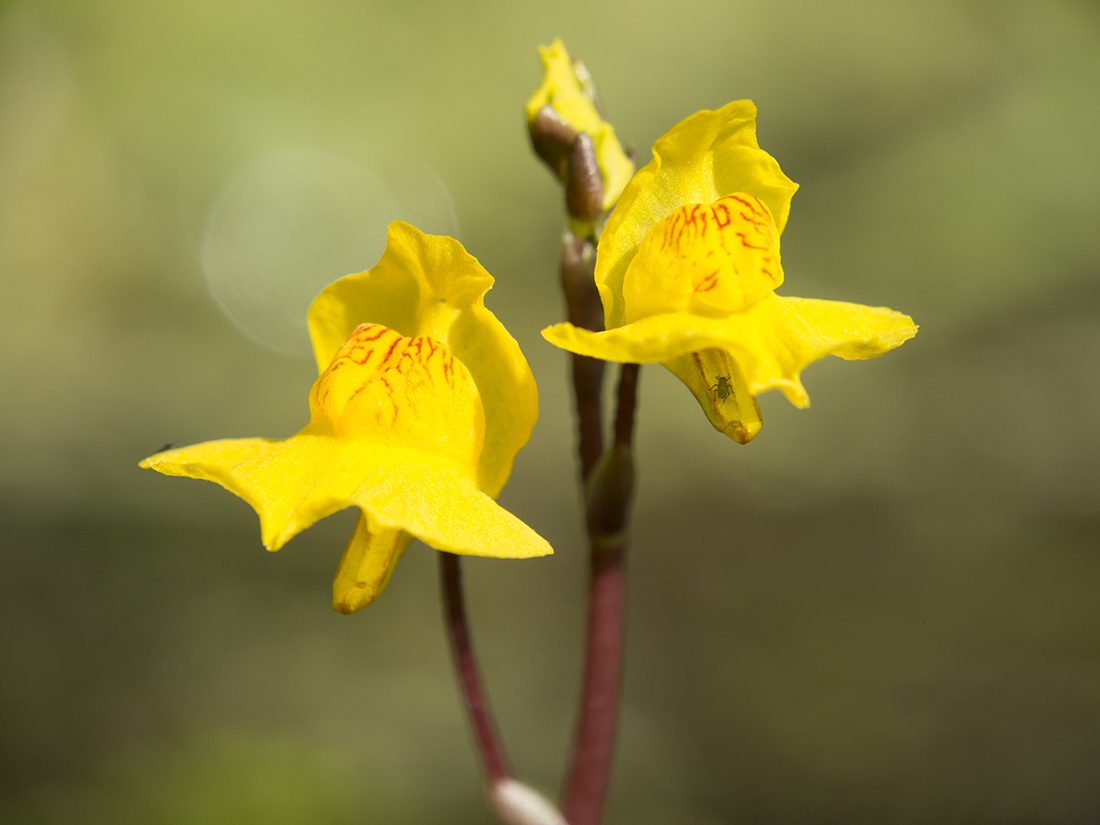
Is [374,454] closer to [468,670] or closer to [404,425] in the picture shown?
[404,425]

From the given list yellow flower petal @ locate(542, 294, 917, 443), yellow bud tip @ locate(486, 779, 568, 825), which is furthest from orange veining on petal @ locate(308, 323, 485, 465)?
yellow bud tip @ locate(486, 779, 568, 825)

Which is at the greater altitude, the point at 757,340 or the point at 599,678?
the point at 757,340

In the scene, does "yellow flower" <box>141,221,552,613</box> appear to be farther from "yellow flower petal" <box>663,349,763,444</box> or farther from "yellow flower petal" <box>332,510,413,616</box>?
"yellow flower petal" <box>663,349,763,444</box>

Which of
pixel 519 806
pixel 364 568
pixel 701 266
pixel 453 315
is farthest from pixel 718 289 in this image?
pixel 519 806

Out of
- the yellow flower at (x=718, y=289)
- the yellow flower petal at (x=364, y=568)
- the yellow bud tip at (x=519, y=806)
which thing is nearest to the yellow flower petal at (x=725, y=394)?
the yellow flower at (x=718, y=289)

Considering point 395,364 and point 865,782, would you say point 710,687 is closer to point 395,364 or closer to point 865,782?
point 865,782

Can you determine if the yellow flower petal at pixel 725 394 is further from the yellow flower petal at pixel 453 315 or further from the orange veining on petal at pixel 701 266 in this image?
the yellow flower petal at pixel 453 315
